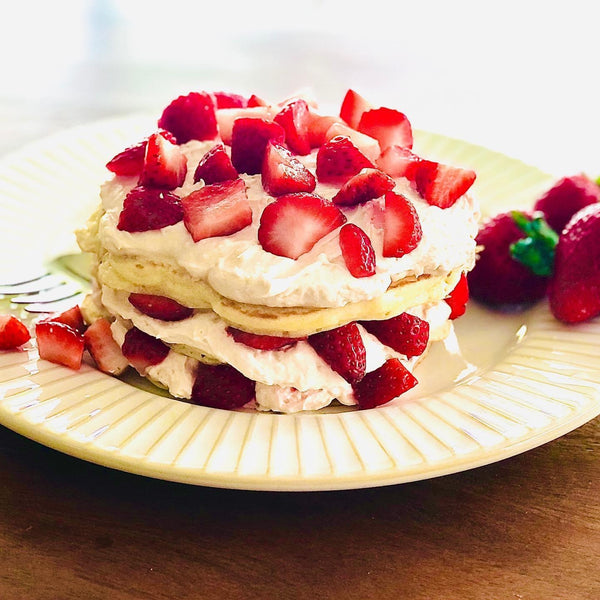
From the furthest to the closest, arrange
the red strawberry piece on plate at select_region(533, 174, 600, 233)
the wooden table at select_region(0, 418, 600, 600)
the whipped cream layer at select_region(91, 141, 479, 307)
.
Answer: the red strawberry piece on plate at select_region(533, 174, 600, 233), the whipped cream layer at select_region(91, 141, 479, 307), the wooden table at select_region(0, 418, 600, 600)

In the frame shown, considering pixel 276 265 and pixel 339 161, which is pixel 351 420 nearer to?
pixel 276 265

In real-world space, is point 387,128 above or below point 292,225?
above

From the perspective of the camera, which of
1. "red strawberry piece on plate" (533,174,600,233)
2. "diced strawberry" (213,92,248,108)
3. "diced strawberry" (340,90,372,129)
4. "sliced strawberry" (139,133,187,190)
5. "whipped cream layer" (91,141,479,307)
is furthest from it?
"red strawberry piece on plate" (533,174,600,233)

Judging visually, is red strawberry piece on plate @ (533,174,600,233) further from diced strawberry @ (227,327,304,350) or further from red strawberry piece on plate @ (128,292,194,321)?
red strawberry piece on plate @ (128,292,194,321)

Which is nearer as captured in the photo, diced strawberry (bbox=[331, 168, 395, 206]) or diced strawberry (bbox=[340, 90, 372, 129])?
diced strawberry (bbox=[331, 168, 395, 206])

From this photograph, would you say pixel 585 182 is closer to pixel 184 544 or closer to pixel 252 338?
pixel 252 338

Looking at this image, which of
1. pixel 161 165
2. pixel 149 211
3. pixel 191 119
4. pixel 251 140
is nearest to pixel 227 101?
pixel 191 119

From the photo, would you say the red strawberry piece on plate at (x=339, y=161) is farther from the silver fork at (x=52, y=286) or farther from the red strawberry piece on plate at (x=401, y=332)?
the silver fork at (x=52, y=286)

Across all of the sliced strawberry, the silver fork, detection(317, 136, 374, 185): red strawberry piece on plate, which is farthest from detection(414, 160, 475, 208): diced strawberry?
the silver fork

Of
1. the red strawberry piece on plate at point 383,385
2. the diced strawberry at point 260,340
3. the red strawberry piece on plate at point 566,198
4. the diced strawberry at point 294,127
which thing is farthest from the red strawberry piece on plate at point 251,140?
the red strawberry piece on plate at point 566,198
